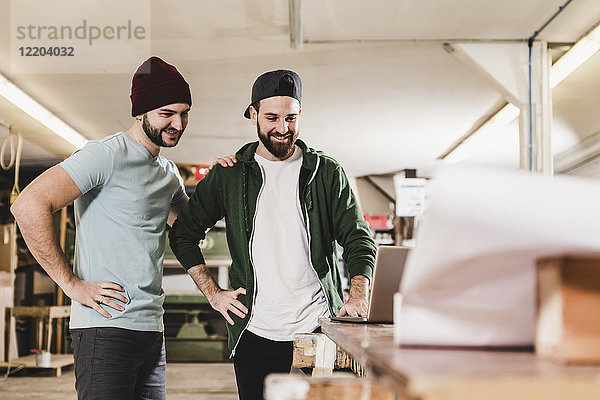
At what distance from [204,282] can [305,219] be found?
0.45 meters

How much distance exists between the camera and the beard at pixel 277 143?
2148 mm

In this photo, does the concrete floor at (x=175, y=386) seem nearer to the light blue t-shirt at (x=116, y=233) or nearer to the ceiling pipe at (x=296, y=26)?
the ceiling pipe at (x=296, y=26)

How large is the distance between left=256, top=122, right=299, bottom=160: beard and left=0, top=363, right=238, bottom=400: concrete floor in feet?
14.6

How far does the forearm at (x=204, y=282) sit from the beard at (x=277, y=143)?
0.52m

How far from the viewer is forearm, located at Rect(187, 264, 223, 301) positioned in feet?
7.06

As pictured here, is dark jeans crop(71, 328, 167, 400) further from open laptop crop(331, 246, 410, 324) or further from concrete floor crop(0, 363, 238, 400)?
concrete floor crop(0, 363, 238, 400)

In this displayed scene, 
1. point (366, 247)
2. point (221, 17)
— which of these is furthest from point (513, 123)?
point (366, 247)

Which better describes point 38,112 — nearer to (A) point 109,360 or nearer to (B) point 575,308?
(A) point 109,360

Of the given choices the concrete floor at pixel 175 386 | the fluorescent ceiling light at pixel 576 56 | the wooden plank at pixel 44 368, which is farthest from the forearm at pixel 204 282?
the wooden plank at pixel 44 368

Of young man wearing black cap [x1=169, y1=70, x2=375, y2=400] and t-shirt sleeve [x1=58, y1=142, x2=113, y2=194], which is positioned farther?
young man wearing black cap [x1=169, y1=70, x2=375, y2=400]

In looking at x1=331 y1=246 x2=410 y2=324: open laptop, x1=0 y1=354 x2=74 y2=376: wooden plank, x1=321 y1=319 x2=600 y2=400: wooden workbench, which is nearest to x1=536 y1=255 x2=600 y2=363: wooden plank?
x1=321 y1=319 x2=600 y2=400: wooden workbench

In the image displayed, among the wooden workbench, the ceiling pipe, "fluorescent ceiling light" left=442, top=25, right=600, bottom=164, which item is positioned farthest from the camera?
"fluorescent ceiling light" left=442, top=25, right=600, bottom=164

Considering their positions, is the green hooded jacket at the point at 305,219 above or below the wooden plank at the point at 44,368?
above

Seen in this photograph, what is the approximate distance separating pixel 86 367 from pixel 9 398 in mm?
4949
